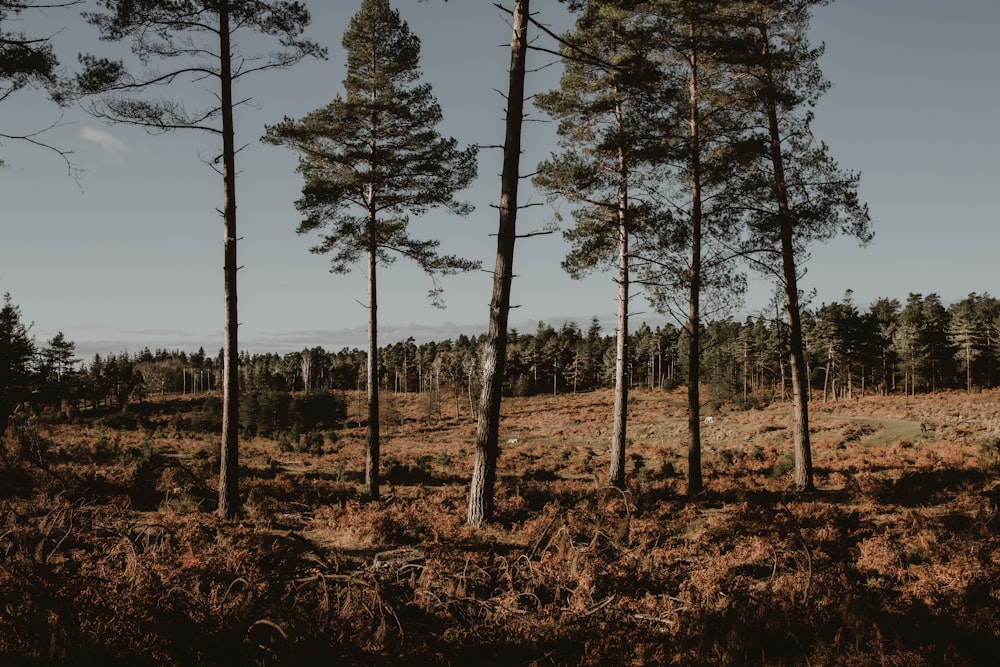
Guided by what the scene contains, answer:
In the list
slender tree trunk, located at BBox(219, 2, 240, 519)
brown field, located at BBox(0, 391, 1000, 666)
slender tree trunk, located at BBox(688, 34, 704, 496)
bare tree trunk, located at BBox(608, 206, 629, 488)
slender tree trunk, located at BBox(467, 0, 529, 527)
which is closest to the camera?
brown field, located at BBox(0, 391, 1000, 666)

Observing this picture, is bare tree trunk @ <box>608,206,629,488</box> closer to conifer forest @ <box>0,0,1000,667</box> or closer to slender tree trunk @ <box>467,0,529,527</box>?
conifer forest @ <box>0,0,1000,667</box>

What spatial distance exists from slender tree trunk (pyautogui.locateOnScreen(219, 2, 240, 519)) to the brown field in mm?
696

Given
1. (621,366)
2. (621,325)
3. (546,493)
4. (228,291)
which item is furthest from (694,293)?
(228,291)

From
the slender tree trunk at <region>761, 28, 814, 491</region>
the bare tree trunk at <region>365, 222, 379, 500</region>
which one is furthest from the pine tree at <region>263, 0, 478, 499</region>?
the slender tree trunk at <region>761, 28, 814, 491</region>

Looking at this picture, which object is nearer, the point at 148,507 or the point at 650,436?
the point at 148,507

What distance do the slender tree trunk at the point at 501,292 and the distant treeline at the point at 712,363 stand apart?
652cm

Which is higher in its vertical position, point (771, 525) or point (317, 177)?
point (317, 177)

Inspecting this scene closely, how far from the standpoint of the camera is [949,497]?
32.4 feet

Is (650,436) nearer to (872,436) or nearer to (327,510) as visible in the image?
(872,436)

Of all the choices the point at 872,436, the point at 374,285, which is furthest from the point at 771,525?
the point at 872,436

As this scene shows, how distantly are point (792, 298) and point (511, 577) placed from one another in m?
9.85

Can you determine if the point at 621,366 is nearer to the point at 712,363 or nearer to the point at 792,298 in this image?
the point at 792,298

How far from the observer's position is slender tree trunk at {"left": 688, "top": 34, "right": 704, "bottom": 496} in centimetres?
1177

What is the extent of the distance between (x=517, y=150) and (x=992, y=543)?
8.88 metres
